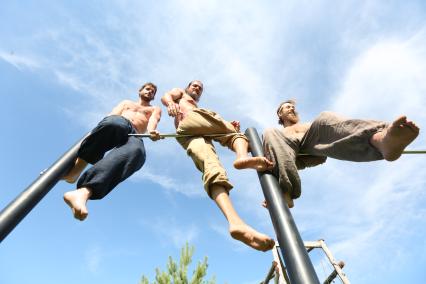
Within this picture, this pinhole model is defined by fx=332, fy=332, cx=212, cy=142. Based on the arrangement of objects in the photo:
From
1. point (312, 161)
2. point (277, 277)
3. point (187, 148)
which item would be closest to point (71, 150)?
point (187, 148)

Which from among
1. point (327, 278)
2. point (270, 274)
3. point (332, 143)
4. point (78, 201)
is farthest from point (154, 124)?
point (327, 278)

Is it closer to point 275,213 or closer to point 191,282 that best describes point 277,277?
point 191,282

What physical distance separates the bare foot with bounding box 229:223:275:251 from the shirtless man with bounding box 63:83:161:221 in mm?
942

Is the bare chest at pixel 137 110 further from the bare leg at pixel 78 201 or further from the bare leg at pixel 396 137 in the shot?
the bare leg at pixel 396 137

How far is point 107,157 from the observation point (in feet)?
8.56

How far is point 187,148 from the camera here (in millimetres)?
2926

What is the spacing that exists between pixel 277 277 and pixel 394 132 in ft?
20.8

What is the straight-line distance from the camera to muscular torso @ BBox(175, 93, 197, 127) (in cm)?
346

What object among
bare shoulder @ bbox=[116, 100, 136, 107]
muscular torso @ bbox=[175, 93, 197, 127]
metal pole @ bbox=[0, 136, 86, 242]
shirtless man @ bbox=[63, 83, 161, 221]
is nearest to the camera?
metal pole @ bbox=[0, 136, 86, 242]

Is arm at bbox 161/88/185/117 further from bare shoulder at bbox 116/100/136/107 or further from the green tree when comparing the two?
the green tree

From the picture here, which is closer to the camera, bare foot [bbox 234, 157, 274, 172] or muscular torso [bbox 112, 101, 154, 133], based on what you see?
bare foot [bbox 234, 157, 274, 172]

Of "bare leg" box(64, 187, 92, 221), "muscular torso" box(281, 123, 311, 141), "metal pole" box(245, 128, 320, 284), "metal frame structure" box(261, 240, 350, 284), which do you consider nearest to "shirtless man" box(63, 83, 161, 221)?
"bare leg" box(64, 187, 92, 221)

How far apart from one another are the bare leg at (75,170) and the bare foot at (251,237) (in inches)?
66.7

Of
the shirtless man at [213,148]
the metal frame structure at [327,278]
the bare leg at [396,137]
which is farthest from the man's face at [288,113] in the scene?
the metal frame structure at [327,278]
